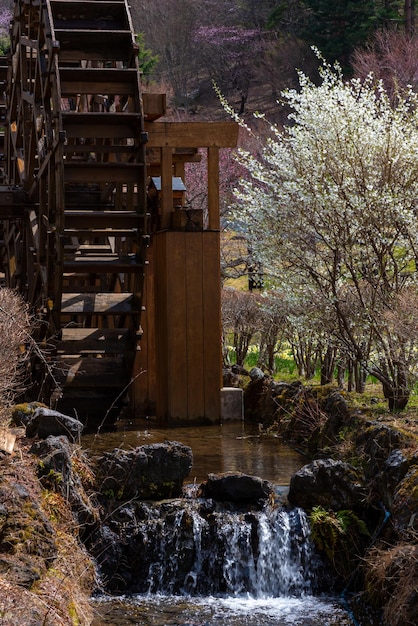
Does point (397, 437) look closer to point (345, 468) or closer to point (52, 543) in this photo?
point (345, 468)

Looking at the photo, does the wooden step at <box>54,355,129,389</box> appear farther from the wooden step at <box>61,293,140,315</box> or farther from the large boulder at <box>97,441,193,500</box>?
the large boulder at <box>97,441,193,500</box>

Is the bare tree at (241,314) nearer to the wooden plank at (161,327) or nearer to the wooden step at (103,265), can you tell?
the wooden plank at (161,327)

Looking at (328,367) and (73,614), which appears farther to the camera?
(328,367)

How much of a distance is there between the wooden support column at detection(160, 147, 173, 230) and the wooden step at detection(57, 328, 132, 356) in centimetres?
129

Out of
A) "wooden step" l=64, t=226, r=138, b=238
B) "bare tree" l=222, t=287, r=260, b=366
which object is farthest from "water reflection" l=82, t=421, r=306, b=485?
"bare tree" l=222, t=287, r=260, b=366

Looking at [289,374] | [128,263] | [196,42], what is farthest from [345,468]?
[196,42]

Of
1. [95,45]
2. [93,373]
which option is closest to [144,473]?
[93,373]

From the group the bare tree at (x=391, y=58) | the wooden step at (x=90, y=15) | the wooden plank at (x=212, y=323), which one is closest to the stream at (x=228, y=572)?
the wooden plank at (x=212, y=323)

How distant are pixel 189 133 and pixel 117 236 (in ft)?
4.77

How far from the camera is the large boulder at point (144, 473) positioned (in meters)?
7.47

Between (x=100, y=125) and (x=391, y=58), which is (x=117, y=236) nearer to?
(x=100, y=125)

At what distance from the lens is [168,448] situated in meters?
7.68

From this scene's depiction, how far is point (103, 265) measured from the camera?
10.6 metres

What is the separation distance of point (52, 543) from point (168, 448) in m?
1.77
